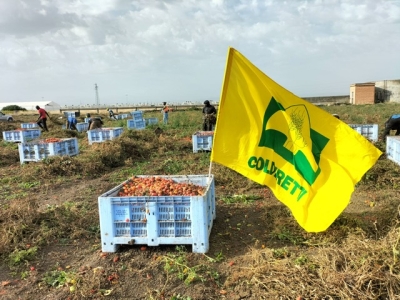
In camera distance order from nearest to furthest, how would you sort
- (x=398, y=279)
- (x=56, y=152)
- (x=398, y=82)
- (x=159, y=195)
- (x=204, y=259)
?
(x=398, y=279)
(x=204, y=259)
(x=159, y=195)
(x=56, y=152)
(x=398, y=82)

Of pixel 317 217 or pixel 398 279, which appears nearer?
pixel 398 279

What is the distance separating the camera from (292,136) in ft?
15.3

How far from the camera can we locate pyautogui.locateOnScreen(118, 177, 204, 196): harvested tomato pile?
4.96m

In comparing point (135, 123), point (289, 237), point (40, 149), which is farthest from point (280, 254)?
point (135, 123)

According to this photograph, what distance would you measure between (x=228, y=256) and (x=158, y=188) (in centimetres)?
138

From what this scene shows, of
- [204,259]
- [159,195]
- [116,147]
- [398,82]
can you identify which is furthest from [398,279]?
[398,82]

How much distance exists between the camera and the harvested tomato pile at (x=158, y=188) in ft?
16.3

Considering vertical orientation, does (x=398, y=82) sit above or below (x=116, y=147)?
above

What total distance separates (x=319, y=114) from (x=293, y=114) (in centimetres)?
36

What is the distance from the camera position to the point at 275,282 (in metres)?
3.63

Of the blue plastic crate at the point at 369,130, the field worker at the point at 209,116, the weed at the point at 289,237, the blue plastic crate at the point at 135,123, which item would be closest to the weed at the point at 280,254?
the weed at the point at 289,237

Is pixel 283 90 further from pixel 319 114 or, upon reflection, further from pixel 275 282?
pixel 275 282

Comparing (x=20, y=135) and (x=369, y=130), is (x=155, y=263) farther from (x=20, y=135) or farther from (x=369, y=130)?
(x=20, y=135)

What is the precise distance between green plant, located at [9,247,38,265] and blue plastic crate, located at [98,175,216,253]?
38.9 inches
